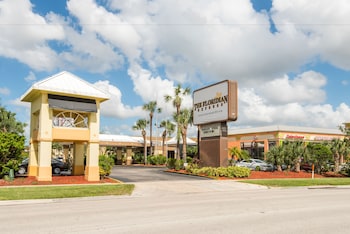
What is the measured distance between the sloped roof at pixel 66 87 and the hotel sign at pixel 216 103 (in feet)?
29.5

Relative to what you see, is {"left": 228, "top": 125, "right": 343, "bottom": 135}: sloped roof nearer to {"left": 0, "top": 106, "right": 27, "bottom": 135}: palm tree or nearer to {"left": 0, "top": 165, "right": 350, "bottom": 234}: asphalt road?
{"left": 0, "top": 106, "right": 27, "bottom": 135}: palm tree

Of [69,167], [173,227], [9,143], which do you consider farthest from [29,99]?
[173,227]

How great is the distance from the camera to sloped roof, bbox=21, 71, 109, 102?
21.9 m

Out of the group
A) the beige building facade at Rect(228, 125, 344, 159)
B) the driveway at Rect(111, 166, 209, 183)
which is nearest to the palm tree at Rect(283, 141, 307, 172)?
the driveway at Rect(111, 166, 209, 183)

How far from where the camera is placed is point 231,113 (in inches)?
1064

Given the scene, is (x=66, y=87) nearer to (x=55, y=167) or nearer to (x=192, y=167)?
(x=55, y=167)

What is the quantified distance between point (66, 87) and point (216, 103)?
1165 cm

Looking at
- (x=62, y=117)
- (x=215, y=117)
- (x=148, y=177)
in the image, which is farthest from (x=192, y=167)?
(x=62, y=117)

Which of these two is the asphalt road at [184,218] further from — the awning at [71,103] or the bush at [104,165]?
the bush at [104,165]

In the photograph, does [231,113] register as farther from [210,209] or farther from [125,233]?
[125,233]

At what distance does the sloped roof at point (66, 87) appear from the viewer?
863 inches

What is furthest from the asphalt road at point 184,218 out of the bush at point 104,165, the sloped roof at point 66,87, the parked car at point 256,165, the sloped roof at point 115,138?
the sloped roof at point 115,138

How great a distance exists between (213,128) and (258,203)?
15.4 meters

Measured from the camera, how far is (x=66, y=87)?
22562 millimetres
